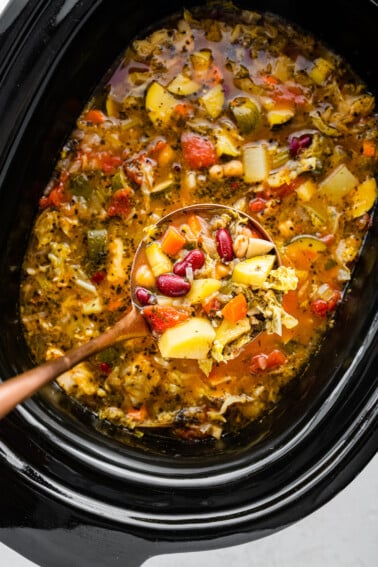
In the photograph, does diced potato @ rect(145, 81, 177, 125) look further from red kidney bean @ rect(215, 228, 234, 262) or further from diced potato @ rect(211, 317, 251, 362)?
diced potato @ rect(211, 317, 251, 362)

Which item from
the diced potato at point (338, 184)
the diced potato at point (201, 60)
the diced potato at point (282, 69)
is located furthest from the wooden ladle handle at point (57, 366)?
the diced potato at point (282, 69)

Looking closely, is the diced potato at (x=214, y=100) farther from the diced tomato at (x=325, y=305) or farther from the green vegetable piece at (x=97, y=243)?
the diced tomato at (x=325, y=305)

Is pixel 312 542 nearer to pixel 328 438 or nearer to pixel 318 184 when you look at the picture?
pixel 328 438

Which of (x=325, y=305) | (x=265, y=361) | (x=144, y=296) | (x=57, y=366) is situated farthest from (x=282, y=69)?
(x=57, y=366)

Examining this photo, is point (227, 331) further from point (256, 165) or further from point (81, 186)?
point (81, 186)

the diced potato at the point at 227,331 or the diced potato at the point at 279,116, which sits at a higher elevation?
the diced potato at the point at 279,116

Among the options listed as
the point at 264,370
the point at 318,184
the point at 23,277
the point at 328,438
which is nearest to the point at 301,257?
the point at 318,184
